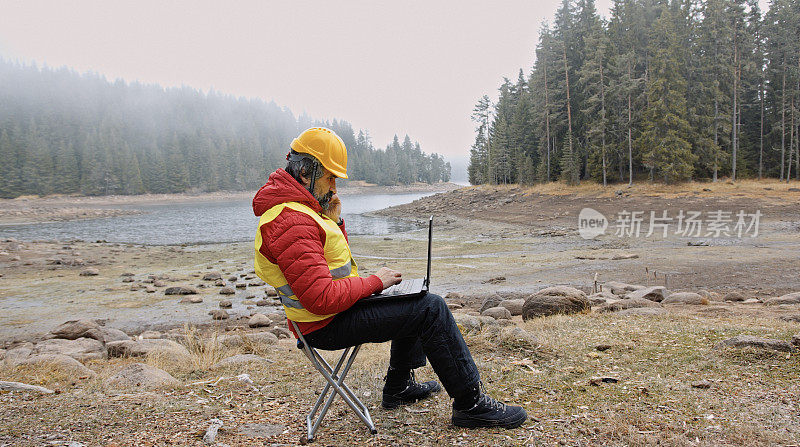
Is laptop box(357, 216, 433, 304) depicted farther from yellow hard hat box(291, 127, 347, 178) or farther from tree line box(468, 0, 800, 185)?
tree line box(468, 0, 800, 185)

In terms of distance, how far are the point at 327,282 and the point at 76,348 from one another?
24.5 ft

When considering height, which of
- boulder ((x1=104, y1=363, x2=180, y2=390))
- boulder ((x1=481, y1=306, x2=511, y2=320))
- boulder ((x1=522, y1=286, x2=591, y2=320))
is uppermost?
boulder ((x1=104, y1=363, x2=180, y2=390))

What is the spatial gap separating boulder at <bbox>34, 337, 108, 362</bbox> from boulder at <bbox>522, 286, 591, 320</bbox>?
22.8 ft

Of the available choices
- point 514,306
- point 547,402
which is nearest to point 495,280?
point 514,306

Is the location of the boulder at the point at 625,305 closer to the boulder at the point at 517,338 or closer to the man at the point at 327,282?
the boulder at the point at 517,338

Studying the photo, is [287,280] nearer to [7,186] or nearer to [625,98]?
[625,98]

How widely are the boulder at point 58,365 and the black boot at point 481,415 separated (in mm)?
4556

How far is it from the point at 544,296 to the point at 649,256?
38.1 feet

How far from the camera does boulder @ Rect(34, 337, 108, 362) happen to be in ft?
23.1

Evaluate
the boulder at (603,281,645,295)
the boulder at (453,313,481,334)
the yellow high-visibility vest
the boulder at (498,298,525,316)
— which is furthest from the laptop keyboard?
the boulder at (603,281,645,295)

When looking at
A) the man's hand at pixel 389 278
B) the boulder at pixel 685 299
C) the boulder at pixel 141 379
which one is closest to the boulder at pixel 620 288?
the boulder at pixel 685 299

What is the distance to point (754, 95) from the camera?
43.5 meters

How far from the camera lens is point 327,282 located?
2592 mm

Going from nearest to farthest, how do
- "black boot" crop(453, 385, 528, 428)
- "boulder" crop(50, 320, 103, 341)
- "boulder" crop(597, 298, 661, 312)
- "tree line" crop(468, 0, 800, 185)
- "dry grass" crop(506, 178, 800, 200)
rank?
1. "black boot" crop(453, 385, 528, 428)
2. "boulder" crop(597, 298, 661, 312)
3. "boulder" crop(50, 320, 103, 341)
4. "dry grass" crop(506, 178, 800, 200)
5. "tree line" crop(468, 0, 800, 185)
